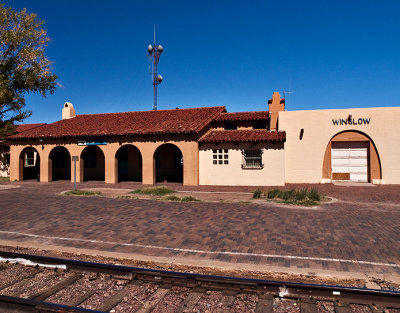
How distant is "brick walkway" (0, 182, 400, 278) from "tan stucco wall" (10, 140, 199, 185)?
731 cm

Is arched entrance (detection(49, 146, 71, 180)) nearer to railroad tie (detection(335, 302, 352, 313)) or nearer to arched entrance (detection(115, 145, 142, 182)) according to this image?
arched entrance (detection(115, 145, 142, 182))

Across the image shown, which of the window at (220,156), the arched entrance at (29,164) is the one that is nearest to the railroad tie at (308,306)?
the window at (220,156)

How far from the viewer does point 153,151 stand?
20.5 metres

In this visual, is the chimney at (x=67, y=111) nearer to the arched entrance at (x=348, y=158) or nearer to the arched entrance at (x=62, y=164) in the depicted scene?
the arched entrance at (x=62, y=164)

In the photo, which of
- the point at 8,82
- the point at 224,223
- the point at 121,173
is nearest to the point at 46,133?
the point at 8,82

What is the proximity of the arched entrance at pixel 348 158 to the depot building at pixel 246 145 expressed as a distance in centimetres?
6

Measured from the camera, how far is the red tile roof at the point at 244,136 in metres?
19.1

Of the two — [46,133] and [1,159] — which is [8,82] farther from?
[1,159]

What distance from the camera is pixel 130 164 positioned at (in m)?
24.8

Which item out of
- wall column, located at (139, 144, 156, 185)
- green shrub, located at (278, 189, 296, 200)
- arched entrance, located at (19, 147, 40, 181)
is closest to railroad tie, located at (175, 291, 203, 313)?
green shrub, located at (278, 189, 296, 200)

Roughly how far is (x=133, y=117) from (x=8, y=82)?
9.37 metres

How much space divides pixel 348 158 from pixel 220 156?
373 inches

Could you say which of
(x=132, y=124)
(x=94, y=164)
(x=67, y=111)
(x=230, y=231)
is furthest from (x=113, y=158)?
(x=230, y=231)

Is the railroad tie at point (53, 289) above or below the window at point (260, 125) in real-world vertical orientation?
below
